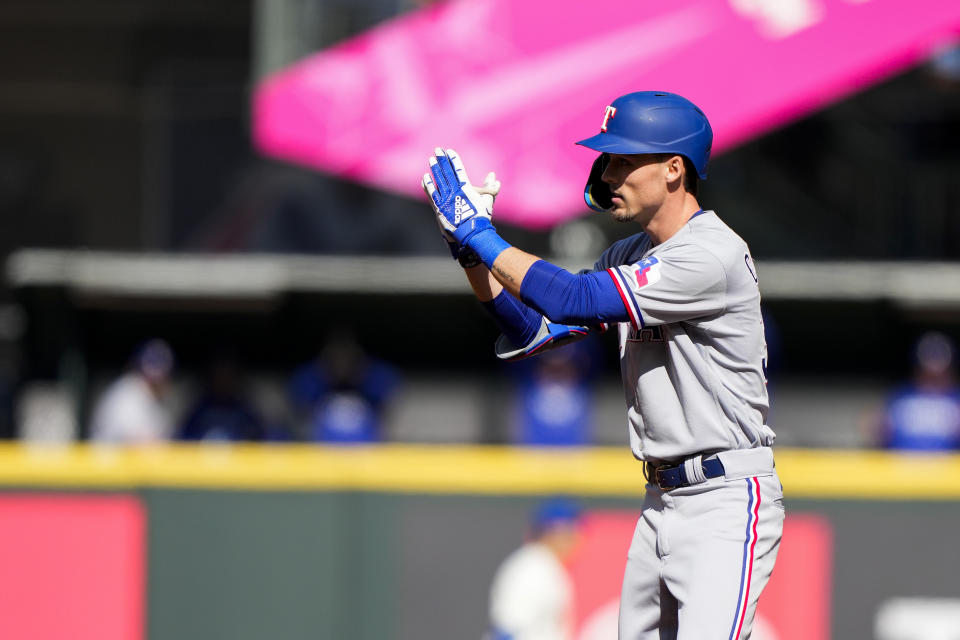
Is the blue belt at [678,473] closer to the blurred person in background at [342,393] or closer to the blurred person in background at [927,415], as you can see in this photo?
the blurred person in background at [927,415]

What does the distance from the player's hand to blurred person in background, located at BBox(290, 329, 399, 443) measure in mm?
6752

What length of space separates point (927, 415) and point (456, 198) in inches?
271

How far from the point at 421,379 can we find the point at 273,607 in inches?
205

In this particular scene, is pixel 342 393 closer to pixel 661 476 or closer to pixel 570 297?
pixel 661 476

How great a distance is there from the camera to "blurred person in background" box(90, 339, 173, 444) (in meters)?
9.59

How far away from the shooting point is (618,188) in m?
3.28

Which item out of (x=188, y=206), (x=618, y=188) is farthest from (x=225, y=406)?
(x=618, y=188)

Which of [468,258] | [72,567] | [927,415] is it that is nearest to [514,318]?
[468,258]

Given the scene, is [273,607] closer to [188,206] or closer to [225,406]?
[225,406]

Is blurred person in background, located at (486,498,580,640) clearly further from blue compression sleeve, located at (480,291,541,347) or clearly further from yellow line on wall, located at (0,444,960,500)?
blue compression sleeve, located at (480,291,541,347)

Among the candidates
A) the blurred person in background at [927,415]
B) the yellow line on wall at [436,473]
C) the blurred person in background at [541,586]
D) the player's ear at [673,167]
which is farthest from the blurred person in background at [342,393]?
the player's ear at [673,167]

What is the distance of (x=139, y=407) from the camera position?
9.74 m

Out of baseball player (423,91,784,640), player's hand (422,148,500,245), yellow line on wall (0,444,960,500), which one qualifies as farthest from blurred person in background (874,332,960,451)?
player's hand (422,148,500,245)

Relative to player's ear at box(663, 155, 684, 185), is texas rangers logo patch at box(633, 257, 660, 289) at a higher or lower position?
lower
